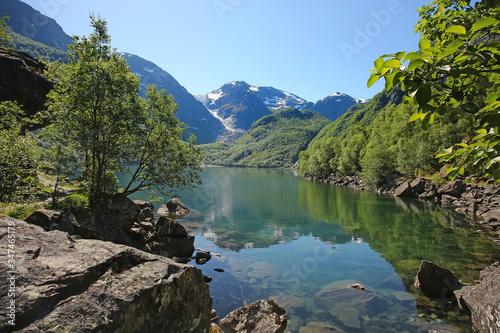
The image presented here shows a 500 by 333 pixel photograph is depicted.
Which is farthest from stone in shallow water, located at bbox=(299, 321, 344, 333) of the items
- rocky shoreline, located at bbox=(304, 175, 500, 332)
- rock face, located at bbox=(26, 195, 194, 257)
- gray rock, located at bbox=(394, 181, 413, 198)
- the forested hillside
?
gray rock, located at bbox=(394, 181, 413, 198)

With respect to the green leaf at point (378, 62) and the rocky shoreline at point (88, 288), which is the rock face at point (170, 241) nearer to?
the rocky shoreline at point (88, 288)

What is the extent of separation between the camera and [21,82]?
75.2 ft

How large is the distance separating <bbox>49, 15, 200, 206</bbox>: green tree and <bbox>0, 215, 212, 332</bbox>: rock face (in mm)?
12677

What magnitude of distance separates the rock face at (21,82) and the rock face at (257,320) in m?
25.4

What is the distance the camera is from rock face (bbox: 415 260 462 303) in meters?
13.4

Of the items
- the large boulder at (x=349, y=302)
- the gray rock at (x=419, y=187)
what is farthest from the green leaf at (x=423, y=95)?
the gray rock at (x=419, y=187)

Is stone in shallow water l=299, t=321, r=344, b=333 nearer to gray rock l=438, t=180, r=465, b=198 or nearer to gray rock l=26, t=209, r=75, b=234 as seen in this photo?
gray rock l=26, t=209, r=75, b=234

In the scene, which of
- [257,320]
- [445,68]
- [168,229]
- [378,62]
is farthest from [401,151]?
[378,62]

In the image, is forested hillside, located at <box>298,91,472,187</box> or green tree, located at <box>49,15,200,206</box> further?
forested hillside, located at <box>298,91,472,187</box>

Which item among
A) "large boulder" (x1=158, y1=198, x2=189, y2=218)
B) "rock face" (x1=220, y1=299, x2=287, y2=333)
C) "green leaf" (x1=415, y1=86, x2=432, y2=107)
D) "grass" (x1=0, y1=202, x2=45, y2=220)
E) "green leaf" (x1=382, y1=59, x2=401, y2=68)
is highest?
"green leaf" (x1=382, y1=59, x2=401, y2=68)

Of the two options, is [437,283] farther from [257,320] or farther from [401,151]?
[401,151]

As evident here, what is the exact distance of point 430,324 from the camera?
37.3ft

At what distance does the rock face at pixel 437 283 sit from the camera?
44.0ft

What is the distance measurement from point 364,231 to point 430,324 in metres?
18.2
